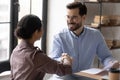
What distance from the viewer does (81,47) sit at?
2703mm

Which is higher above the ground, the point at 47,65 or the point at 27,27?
the point at 27,27

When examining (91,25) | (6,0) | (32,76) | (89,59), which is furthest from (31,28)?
(91,25)

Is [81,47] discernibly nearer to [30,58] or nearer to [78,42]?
[78,42]

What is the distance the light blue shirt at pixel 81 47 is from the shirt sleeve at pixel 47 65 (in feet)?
2.19

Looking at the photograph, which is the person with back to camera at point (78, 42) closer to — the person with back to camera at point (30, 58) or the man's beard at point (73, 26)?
the man's beard at point (73, 26)

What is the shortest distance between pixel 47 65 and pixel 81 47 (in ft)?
2.95

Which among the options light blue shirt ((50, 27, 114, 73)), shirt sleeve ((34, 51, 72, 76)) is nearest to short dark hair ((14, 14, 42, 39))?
shirt sleeve ((34, 51, 72, 76))

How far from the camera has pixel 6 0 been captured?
10.3 feet

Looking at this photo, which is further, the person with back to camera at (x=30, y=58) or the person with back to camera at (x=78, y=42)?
the person with back to camera at (x=78, y=42)

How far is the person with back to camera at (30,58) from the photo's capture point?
6.01ft

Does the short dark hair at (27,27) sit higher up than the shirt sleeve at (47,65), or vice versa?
the short dark hair at (27,27)

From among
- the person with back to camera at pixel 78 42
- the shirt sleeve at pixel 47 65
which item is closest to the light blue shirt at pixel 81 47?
the person with back to camera at pixel 78 42

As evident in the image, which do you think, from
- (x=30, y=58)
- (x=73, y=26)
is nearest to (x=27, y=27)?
(x=30, y=58)

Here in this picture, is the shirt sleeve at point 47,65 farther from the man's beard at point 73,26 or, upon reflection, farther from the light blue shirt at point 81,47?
the man's beard at point 73,26
